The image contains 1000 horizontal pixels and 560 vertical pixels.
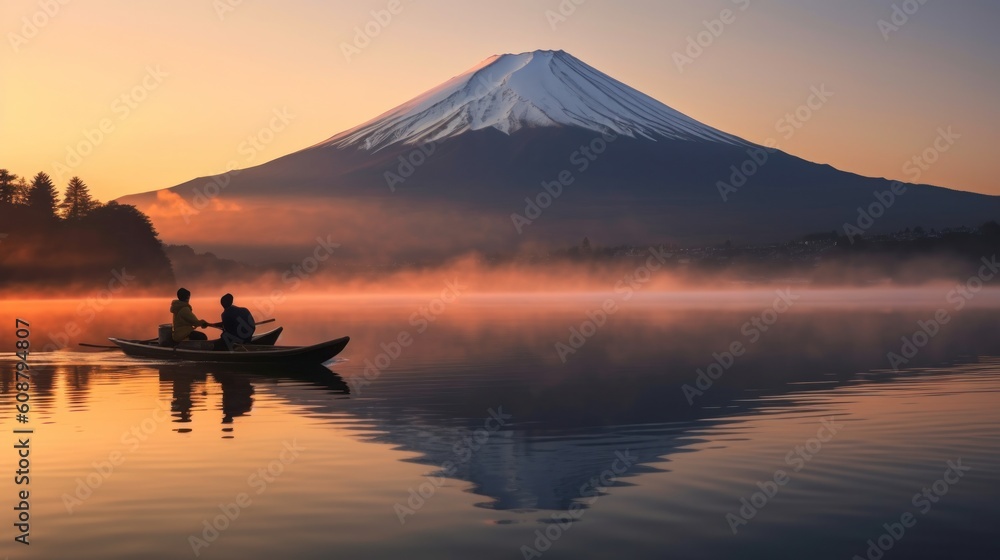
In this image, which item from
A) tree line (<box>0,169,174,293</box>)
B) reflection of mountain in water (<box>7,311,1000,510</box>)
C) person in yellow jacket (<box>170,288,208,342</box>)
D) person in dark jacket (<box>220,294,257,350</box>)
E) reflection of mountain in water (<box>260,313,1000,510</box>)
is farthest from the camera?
tree line (<box>0,169,174,293</box>)

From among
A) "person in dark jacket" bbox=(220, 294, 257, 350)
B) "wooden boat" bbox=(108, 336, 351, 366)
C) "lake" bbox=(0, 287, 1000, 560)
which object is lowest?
"lake" bbox=(0, 287, 1000, 560)

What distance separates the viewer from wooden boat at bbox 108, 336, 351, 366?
1351 inches

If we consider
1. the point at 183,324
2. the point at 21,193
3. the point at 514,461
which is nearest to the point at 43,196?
the point at 21,193

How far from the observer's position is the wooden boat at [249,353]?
34312 millimetres

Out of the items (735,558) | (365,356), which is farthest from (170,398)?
(735,558)

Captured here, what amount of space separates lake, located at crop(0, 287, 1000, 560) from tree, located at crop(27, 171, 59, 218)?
11921 centimetres

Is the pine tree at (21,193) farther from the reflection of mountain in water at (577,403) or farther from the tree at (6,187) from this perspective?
the reflection of mountain in water at (577,403)

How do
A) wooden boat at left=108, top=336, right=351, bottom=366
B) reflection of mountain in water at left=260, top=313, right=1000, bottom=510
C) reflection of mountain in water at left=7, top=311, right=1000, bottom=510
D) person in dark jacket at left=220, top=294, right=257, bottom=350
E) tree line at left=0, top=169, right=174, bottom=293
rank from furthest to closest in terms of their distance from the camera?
1. tree line at left=0, top=169, right=174, bottom=293
2. person in dark jacket at left=220, top=294, right=257, bottom=350
3. wooden boat at left=108, top=336, right=351, bottom=366
4. reflection of mountain in water at left=7, top=311, right=1000, bottom=510
5. reflection of mountain in water at left=260, top=313, right=1000, bottom=510

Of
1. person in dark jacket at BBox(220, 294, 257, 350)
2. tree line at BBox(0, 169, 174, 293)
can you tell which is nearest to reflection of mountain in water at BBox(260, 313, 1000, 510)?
person in dark jacket at BBox(220, 294, 257, 350)

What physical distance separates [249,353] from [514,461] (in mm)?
19171

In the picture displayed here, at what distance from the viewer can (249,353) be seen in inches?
1387

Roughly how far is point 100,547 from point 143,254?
14982cm

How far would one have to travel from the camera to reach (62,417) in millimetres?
23516

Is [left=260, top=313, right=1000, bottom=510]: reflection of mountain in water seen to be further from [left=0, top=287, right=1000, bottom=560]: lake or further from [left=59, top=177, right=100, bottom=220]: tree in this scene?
[left=59, top=177, right=100, bottom=220]: tree
